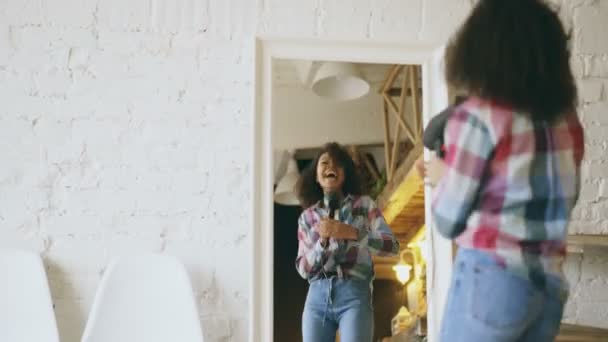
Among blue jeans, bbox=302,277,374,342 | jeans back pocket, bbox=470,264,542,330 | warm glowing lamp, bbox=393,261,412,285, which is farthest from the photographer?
warm glowing lamp, bbox=393,261,412,285

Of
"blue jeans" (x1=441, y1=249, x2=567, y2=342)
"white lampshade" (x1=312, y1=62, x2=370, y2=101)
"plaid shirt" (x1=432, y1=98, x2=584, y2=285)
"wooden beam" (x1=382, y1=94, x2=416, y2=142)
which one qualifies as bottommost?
"blue jeans" (x1=441, y1=249, x2=567, y2=342)

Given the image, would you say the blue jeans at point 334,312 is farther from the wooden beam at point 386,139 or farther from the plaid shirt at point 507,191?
the plaid shirt at point 507,191

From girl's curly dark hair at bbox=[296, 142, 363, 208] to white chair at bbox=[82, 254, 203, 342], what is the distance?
34 cm

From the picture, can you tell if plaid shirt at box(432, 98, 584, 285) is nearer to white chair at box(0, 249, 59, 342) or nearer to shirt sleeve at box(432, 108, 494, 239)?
shirt sleeve at box(432, 108, 494, 239)

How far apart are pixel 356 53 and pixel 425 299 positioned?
640mm

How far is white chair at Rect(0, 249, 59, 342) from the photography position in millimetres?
1638

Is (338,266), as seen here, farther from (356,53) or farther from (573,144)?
(573,144)

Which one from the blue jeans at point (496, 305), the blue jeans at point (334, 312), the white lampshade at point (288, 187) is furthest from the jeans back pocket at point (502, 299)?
the white lampshade at point (288, 187)

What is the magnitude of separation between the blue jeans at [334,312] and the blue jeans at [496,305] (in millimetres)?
688

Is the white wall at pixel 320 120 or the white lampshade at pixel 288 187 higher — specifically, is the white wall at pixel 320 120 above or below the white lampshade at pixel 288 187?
above

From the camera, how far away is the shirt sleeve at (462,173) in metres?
1.06

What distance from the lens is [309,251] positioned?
1803 millimetres

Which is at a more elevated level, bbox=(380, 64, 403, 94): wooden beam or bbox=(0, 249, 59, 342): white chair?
bbox=(380, 64, 403, 94): wooden beam

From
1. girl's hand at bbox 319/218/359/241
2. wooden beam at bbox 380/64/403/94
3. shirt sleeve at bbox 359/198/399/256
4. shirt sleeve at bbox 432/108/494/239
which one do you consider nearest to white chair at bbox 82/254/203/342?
girl's hand at bbox 319/218/359/241
